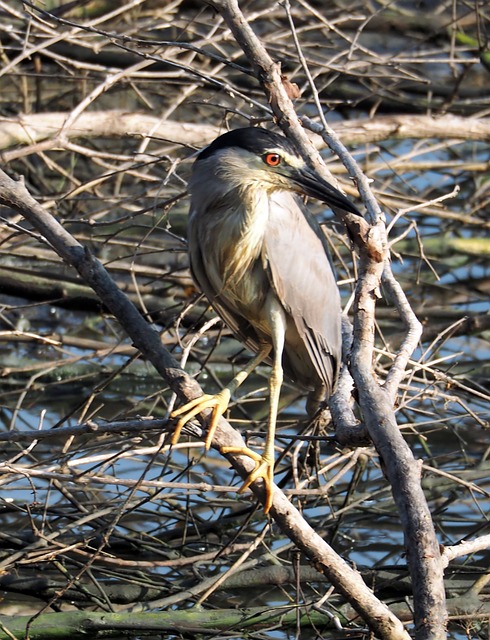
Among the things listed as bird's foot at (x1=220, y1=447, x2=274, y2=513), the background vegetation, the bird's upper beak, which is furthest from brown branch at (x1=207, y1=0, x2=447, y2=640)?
bird's foot at (x1=220, y1=447, x2=274, y2=513)

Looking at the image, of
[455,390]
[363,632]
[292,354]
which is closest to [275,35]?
[455,390]

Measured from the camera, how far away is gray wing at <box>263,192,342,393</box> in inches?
128

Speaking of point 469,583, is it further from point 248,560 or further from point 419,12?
point 419,12

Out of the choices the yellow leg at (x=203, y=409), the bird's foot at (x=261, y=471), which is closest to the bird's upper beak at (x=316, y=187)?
the yellow leg at (x=203, y=409)

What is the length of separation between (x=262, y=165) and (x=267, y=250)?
26 centimetres

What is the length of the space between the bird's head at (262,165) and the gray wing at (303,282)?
0.48ft

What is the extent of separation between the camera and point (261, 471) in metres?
2.81

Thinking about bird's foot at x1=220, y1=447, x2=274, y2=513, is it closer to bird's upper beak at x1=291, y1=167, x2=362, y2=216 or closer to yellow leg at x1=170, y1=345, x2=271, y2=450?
yellow leg at x1=170, y1=345, x2=271, y2=450

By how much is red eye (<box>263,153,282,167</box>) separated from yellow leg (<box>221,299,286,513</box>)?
432 mm

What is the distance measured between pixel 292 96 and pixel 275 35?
8.39 feet

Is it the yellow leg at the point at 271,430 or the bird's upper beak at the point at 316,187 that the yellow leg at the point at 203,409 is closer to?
the yellow leg at the point at 271,430

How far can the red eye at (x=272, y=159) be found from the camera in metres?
3.12

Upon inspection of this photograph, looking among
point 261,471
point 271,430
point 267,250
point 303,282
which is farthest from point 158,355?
point 303,282

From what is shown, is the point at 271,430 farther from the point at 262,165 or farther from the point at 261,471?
the point at 262,165
